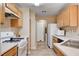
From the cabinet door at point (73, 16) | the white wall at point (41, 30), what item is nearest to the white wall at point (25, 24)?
the cabinet door at point (73, 16)

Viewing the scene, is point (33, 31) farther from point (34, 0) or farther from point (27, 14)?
point (34, 0)

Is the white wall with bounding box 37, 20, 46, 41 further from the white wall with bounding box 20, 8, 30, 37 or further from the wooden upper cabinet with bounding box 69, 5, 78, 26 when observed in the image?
the wooden upper cabinet with bounding box 69, 5, 78, 26

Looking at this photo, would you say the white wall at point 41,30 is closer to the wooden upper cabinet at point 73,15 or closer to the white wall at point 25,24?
the white wall at point 25,24

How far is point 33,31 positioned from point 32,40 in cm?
40

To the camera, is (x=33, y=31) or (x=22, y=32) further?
(x=33, y=31)

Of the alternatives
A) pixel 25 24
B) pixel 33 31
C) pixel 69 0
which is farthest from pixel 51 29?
pixel 69 0

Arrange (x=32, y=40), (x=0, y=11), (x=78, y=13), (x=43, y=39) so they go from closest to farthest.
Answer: (x=0, y=11) < (x=78, y=13) < (x=32, y=40) < (x=43, y=39)

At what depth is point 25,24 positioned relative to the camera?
5316mm

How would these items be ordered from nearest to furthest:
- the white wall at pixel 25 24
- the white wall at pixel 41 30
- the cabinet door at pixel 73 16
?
the cabinet door at pixel 73 16 → the white wall at pixel 25 24 → the white wall at pixel 41 30

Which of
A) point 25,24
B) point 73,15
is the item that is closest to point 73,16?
point 73,15

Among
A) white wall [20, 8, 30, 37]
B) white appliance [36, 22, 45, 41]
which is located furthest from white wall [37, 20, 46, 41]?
white wall [20, 8, 30, 37]

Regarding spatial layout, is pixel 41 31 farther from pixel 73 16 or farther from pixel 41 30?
pixel 73 16

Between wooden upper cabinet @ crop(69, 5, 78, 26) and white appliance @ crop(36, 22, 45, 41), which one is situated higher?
wooden upper cabinet @ crop(69, 5, 78, 26)

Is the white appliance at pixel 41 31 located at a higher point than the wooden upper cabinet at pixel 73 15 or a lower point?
lower
